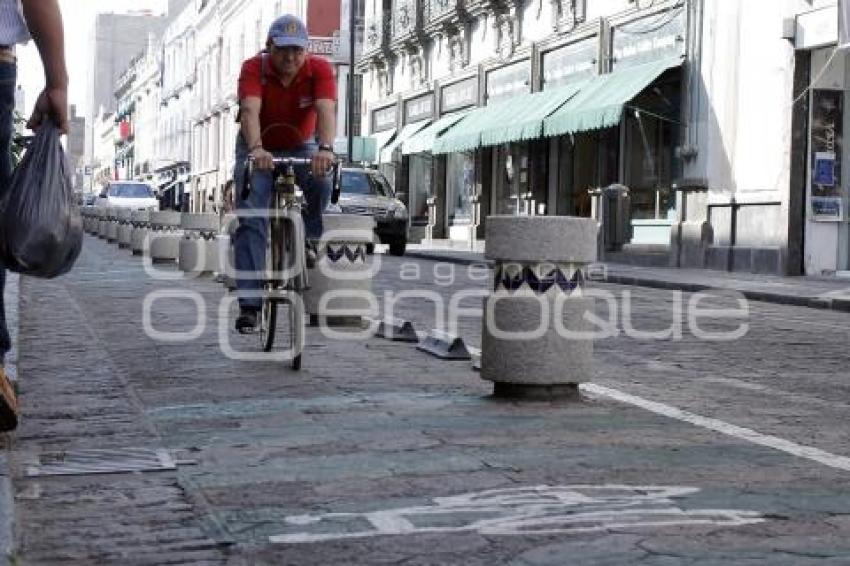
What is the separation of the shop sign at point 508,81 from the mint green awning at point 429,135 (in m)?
1.17

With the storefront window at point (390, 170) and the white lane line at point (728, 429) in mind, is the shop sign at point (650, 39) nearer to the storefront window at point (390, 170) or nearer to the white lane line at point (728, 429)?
the storefront window at point (390, 170)

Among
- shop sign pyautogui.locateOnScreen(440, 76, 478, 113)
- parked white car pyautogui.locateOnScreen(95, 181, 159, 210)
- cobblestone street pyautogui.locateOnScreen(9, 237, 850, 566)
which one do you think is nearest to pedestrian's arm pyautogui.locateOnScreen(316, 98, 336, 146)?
cobblestone street pyautogui.locateOnScreen(9, 237, 850, 566)

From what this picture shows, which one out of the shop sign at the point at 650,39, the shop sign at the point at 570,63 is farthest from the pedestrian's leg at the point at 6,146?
the shop sign at the point at 570,63

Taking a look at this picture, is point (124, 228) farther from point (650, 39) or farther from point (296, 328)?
point (296, 328)

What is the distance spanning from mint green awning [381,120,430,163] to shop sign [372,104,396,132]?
1.78 m

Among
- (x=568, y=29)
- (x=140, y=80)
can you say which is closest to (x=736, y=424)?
(x=568, y=29)

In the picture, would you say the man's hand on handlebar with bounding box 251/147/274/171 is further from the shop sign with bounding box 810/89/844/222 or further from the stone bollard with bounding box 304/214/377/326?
the shop sign with bounding box 810/89/844/222

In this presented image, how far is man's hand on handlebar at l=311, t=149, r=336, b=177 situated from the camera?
290 inches

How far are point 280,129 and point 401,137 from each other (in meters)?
33.3

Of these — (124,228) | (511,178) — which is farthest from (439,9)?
(124,228)

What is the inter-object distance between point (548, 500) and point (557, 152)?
26767 millimetres

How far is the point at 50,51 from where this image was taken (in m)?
4.80

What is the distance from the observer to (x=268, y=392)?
21.6 ft

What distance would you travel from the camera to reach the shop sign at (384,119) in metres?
44.1
